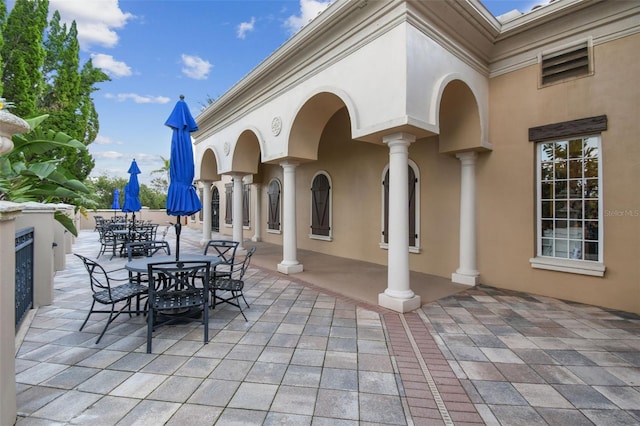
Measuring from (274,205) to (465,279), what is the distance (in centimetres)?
775

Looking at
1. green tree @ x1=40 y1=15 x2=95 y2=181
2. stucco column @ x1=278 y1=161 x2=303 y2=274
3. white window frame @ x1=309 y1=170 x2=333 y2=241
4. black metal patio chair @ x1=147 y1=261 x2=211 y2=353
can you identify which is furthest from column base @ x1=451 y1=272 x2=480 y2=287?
green tree @ x1=40 y1=15 x2=95 y2=181

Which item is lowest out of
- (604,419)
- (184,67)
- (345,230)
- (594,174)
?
(604,419)

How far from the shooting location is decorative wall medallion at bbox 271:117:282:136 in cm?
680

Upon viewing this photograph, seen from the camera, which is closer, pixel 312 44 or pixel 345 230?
pixel 312 44

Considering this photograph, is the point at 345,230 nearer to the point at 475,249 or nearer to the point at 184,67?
the point at 475,249

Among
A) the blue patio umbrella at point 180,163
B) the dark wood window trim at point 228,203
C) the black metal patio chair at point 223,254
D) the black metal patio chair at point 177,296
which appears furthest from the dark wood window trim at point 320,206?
the dark wood window trim at point 228,203

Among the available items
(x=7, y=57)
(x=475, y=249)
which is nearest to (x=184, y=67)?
(x=7, y=57)

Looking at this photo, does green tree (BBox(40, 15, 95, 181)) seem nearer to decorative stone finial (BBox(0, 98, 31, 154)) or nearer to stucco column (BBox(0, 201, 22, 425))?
decorative stone finial (BBox(0, 98, 31, 154))

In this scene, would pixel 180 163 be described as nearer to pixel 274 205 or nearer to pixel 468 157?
pixel 468 157

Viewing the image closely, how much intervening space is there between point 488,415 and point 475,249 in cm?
430

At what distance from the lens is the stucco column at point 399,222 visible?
14.6 ft

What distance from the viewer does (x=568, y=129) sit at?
4859mm

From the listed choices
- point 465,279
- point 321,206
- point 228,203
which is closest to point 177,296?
point 465,279

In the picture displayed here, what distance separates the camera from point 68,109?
A: 1123 centimetres
